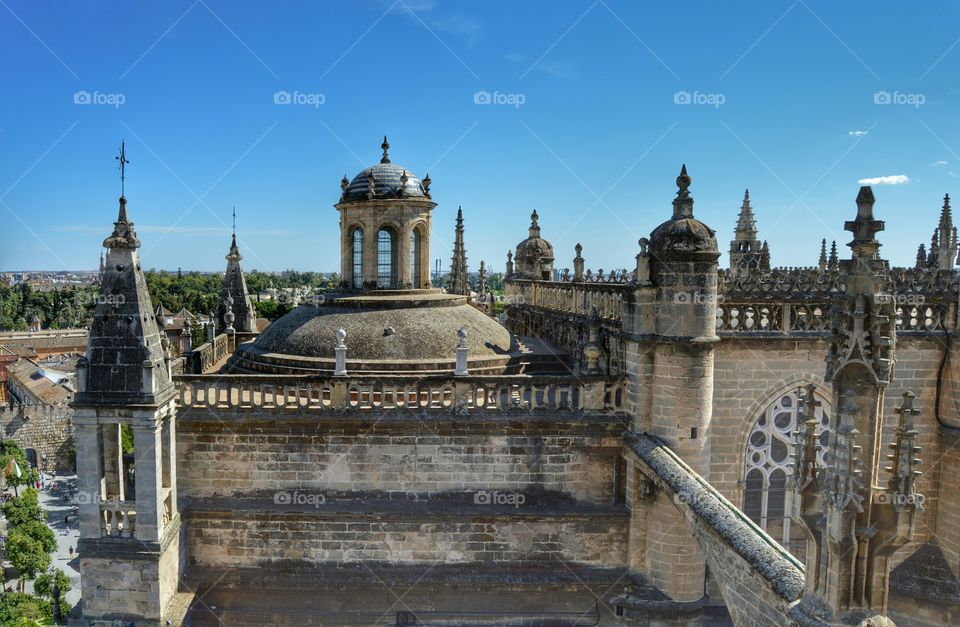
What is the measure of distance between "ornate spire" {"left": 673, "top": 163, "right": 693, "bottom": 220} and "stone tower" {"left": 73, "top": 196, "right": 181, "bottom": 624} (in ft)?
37.7

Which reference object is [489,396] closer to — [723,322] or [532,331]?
[723,322]

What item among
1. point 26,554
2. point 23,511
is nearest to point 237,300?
point 26,554

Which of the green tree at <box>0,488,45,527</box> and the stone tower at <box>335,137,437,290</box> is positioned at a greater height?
the stone tower at <box>335,137,437,290</box>

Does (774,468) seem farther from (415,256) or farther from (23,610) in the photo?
(23,610)

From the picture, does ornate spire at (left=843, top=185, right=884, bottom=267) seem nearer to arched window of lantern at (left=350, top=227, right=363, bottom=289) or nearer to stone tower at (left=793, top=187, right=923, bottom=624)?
stone tower at (left=793, top=187, right=923, bottom=624)

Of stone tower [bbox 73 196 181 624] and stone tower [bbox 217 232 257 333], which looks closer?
stone tower [bbox 73 196 181 624]

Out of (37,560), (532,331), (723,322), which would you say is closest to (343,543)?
(723,322)

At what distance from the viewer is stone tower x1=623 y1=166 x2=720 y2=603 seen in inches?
539

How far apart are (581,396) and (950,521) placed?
9.86m

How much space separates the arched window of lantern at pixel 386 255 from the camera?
19000 mm

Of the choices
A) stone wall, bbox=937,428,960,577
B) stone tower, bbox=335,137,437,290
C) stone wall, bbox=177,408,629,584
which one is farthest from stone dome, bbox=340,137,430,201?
stone wall, bbox=937,428,960,577

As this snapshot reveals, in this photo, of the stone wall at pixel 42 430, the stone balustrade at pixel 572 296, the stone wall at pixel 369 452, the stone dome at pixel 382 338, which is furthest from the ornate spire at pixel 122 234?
the stone wall at pixel 42 430

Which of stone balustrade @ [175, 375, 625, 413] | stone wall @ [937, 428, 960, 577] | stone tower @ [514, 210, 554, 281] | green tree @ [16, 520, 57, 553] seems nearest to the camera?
stone balustrade @ [175, 375, 625, 413]

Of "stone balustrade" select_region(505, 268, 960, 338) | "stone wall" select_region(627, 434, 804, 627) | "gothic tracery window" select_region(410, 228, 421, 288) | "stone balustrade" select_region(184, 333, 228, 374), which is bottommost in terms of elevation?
"stone wall" select_region(627, 434, 804, 627)
